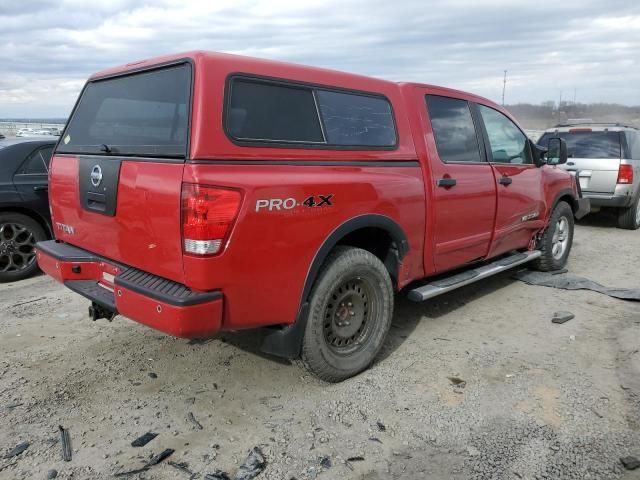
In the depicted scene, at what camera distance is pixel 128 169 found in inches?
117

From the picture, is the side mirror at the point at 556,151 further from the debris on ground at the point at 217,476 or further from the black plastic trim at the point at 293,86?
the debris on ground at the point at 217,476

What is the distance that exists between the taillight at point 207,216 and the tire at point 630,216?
28.8ft

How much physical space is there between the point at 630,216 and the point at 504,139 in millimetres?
5531

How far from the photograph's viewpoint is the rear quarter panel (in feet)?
8.73

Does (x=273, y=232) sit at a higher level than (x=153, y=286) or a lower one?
higher

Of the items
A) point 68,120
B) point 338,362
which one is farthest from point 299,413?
point 68,120

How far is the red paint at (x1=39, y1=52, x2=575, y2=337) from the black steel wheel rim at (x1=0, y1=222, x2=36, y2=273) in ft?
8.37

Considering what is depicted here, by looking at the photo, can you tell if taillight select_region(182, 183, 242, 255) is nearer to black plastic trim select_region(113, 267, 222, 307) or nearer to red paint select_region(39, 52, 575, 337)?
red paint select_region(39, 52, 575, 337)

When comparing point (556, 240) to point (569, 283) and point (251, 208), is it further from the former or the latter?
point (251, 208)

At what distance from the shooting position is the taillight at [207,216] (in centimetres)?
258

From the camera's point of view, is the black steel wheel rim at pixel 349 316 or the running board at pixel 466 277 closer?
the black steel wheel rim at pixel 349 316

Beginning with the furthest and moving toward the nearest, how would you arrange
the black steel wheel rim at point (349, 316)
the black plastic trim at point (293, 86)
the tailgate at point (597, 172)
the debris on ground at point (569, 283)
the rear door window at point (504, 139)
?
the tailgate at point (597, 172)
the debris on ground at point (569, 283)
the rear door window at point (504, 139)
the black steel wheel rim at point (349, 316)
the black plastic trim at point (293, 86)

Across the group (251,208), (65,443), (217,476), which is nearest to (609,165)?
(251,208)

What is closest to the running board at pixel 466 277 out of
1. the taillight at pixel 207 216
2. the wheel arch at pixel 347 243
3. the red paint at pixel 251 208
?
the red paint at pixel 251 208
